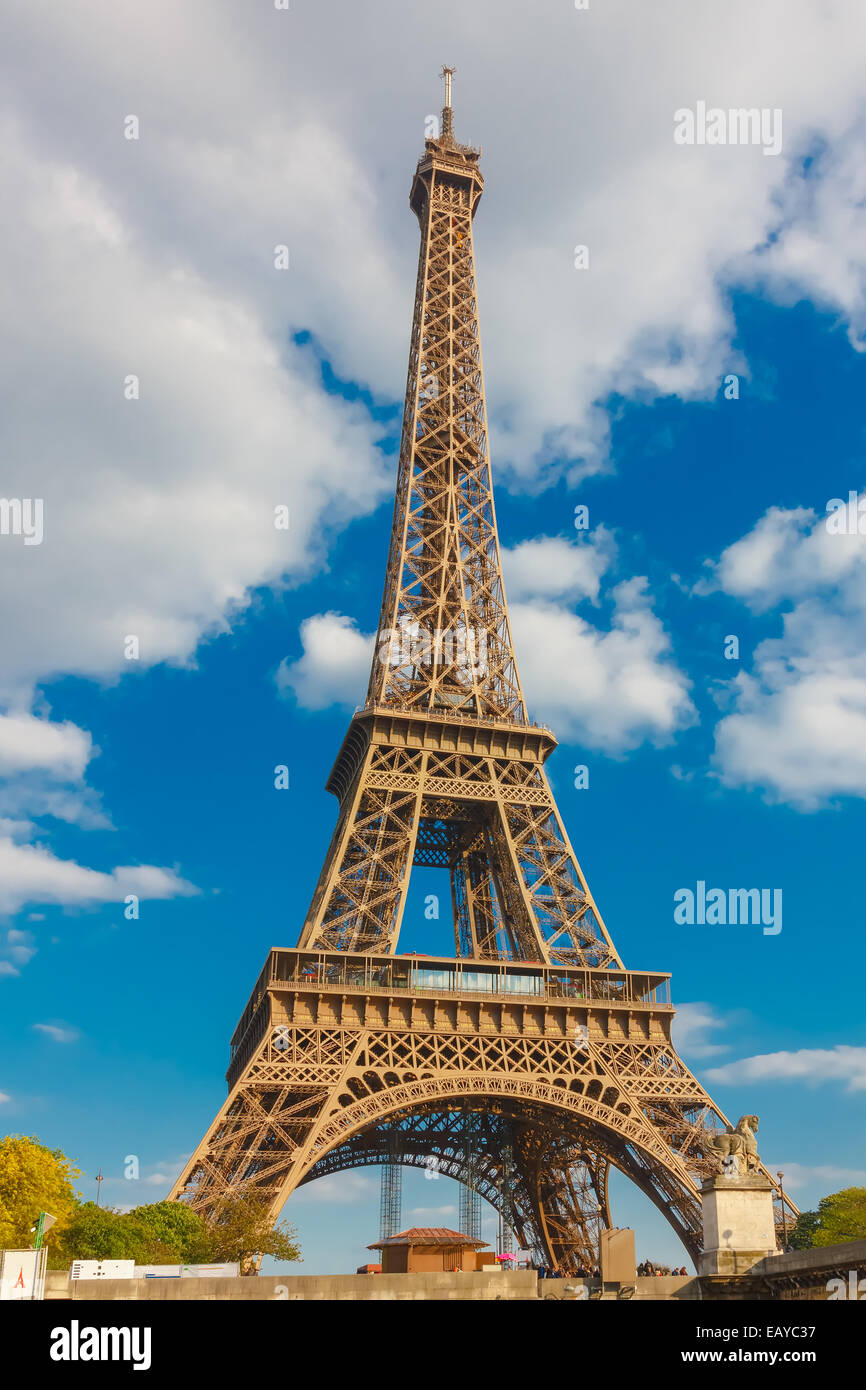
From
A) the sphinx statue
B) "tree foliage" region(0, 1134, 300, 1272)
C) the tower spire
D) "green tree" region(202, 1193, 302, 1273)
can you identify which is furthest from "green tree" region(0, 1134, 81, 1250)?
the tower spire

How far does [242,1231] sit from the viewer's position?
4222 cm

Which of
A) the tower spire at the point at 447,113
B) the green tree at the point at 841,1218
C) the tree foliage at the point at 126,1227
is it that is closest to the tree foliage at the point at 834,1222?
the green tree at the point at 841,1218

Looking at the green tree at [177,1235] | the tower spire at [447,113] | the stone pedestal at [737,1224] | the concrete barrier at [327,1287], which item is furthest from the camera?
the tower spire at [447,113]

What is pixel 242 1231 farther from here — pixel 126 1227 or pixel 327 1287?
pixel 327 1287

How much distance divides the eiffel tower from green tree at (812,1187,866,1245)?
8971mm

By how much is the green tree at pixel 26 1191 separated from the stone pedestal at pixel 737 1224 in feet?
96.1

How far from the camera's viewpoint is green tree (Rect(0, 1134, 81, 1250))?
4588 cm

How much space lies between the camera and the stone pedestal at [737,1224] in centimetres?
2628

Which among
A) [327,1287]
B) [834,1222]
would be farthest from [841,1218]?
[327,1287]

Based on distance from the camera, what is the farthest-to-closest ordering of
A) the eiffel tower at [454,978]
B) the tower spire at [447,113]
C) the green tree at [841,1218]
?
the tower spire at [447,113], the green tree at [841,1218], the eiffel tower at [454,978]

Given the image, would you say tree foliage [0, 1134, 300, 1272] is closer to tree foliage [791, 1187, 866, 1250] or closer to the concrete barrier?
the concrete barrier

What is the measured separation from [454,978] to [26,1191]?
65.2 feet

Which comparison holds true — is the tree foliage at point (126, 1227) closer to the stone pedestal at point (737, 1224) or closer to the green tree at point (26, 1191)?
the green tree at point (26, 1191)

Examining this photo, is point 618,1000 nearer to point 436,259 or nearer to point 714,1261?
point 714,1261
